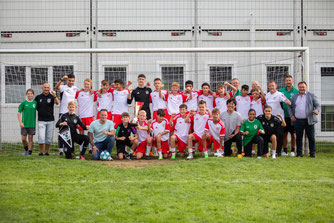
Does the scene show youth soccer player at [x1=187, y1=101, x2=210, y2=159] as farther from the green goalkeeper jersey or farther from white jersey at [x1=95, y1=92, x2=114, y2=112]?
the green goalkeeper jersey

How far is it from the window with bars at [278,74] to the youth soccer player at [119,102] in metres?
4.49

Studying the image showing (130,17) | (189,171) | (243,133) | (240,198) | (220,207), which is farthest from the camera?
(130,17)

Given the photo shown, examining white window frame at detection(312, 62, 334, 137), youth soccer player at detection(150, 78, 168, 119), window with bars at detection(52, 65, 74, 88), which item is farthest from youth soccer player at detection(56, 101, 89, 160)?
white window frame at detection(312, 62, 334, 137)

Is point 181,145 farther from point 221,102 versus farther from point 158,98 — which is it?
point 221,102

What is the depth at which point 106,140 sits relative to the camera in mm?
8477

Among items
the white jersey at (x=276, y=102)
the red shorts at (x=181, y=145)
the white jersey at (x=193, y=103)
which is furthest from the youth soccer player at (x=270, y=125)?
the red shorts at (x=181, y=145)

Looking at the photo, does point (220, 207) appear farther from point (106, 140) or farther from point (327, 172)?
point (106, 140)

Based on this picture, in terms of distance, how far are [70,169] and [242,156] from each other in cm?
404

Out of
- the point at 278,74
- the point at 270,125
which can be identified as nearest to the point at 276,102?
the point at 270,125

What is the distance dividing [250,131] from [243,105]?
83cm

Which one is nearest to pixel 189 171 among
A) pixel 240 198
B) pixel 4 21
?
pixel 240 198

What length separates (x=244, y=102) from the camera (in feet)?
29.7

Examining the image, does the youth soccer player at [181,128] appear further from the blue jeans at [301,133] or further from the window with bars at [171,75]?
the blue jeans at [301,133]

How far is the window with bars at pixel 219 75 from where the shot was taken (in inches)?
431
